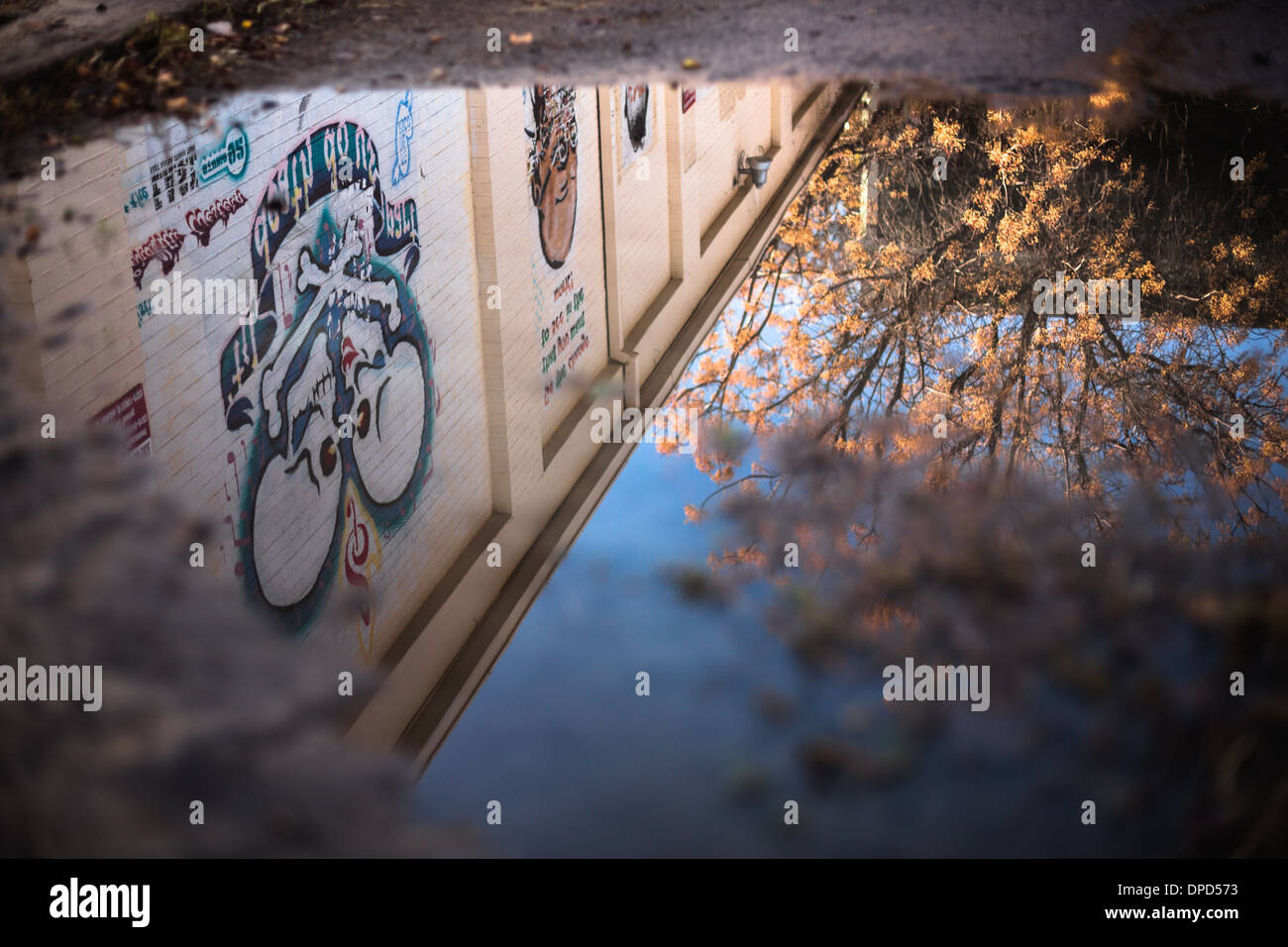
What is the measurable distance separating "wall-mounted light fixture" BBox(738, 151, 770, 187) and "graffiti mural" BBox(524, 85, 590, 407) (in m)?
2.21

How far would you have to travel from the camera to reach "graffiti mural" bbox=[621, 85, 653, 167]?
1087 centimetres

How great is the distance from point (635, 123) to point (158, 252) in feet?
18.8

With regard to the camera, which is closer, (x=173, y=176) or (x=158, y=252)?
(x=158, y=252)

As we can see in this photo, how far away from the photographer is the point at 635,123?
36.0 feet

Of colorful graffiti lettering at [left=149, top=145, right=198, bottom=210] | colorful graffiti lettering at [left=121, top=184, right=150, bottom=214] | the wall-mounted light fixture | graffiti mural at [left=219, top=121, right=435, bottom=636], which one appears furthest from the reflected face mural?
colorful graffiti lettering at [left=121, top=184, right=150, bottom=214]

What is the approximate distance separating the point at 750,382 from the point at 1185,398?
7.51 ft

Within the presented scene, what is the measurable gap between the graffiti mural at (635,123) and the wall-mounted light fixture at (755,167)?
1087 mm

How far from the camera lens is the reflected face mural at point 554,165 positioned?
30.3ft

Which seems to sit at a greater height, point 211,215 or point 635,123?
point 635,123

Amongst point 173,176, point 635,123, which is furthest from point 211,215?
point 635,123

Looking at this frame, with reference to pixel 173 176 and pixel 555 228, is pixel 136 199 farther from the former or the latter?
pixel 555 228

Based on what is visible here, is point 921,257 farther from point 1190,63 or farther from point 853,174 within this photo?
point 1190,63

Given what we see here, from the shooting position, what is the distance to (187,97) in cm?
791

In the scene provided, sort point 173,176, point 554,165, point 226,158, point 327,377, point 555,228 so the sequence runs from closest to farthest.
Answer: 1. point 327,377
2. point 173,176
3. point 226,158
4. point 555,228
5. point 554,165
